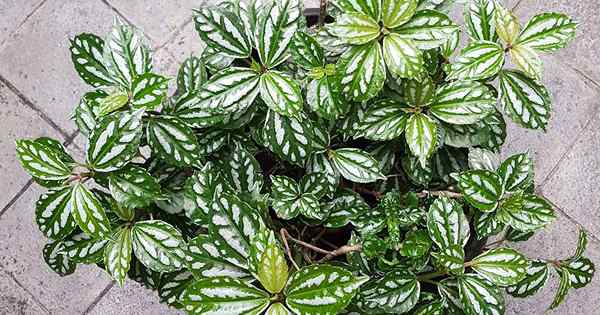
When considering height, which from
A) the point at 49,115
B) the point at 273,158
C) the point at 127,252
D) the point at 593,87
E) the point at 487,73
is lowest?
the point at 127,252

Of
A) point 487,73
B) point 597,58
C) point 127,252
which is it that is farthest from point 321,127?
point 597,58

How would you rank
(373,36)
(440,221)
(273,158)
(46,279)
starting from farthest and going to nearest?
(46,279) < (273,158) < (440,221) < (373,36)

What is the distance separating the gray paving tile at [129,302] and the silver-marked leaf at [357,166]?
1002 millimetres

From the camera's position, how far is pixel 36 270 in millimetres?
2092

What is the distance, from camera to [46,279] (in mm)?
2088

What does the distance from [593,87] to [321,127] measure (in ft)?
4.03

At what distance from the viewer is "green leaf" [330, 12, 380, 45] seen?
107cm

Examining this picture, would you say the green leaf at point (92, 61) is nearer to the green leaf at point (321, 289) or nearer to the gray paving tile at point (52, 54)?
the green leaf at point (321, 289)

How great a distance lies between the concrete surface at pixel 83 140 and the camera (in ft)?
6.82

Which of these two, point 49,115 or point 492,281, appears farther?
point 49,115

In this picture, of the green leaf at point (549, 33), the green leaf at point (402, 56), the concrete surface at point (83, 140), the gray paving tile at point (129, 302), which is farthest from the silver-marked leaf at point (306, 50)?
the gray paving tile at point (129, 302)

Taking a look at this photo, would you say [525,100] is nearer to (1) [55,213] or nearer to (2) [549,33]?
(2) [549,33]

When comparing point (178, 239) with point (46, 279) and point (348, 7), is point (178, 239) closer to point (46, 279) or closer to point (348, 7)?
point (348, 7)

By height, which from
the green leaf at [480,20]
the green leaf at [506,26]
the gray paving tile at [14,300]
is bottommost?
the gray paving tile at [14,300]
